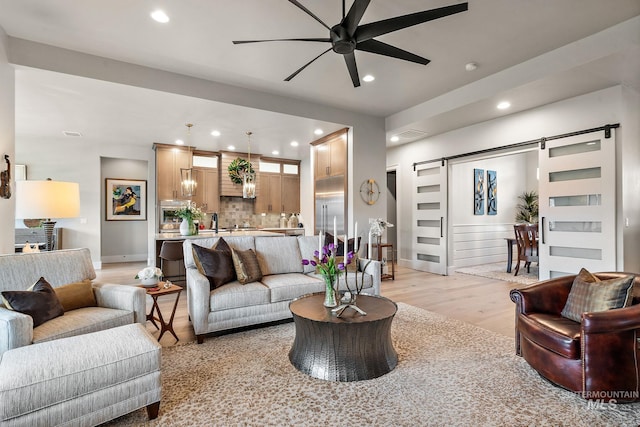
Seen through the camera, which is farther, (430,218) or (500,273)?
(430,218)

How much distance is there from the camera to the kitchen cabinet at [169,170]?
7.24 meters

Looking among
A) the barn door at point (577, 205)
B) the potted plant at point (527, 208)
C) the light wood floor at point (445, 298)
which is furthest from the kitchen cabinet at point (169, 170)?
the potted plant at point (527, 208)

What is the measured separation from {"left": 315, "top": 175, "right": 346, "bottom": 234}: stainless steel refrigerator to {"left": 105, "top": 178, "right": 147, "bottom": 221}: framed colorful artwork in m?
4.82

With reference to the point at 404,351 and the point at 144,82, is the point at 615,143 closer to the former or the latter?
the point at 404,351

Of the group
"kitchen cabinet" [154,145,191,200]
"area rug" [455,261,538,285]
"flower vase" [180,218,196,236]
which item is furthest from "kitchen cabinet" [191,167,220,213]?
"area rug" [455,261,538,285]

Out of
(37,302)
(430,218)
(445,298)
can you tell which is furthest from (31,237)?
(430,218)

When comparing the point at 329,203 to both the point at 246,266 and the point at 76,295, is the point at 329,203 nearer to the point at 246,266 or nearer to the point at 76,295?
the point at 246,266

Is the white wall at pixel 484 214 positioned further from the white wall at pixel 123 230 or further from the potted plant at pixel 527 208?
the white wall at pixel 123 230

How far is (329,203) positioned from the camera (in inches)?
246

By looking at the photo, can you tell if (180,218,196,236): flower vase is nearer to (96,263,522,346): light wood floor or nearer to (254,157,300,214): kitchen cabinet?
(96,263,522,346): light wood floor

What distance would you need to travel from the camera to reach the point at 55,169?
22.3 feet

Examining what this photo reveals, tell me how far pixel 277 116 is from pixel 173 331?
137 inches

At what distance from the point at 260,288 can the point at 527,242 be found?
5.24 meters

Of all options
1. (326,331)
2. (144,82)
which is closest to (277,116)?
(144,82)
